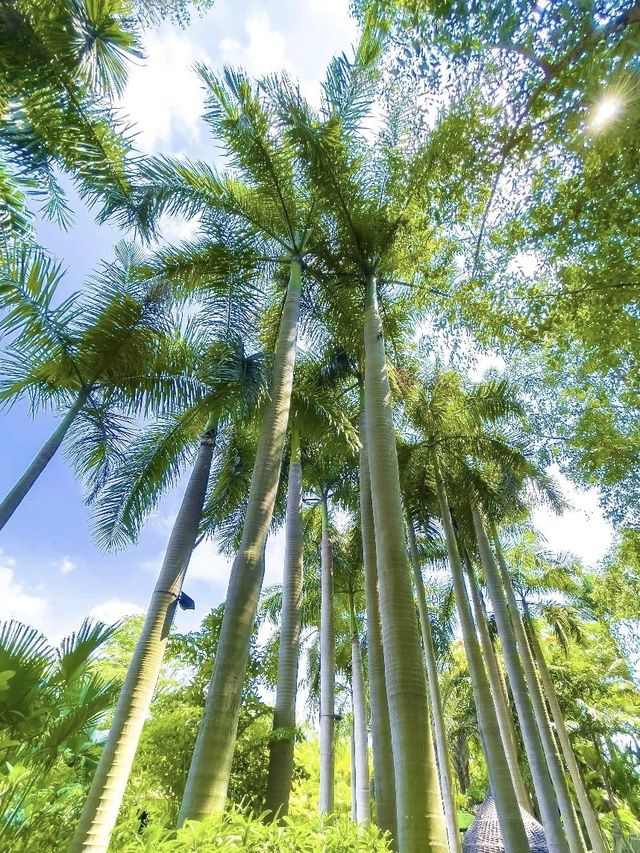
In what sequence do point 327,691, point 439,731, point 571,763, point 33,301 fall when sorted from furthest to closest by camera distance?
point 571,763 < point 327,691 < point 439,731 < point 33,301

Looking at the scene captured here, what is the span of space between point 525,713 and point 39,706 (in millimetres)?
10389

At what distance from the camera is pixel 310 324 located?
10.5 meters

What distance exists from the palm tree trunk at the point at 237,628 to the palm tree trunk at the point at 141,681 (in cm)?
66

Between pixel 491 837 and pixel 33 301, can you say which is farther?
pixel 491 837

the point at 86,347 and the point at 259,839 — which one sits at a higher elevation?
the point at 86,347

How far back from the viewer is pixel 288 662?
8508 mm

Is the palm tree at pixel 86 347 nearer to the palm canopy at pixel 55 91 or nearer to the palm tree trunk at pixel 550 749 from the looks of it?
the palm canopy at pixel 55 91

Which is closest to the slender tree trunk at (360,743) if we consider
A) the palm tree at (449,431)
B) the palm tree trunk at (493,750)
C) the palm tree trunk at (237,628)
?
the palm tree trunk at (493,750)

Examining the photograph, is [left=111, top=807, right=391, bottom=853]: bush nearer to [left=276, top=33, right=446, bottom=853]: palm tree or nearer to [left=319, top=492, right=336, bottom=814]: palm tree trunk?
[left=276, top=33, right=446, bottom=853]: palm tree

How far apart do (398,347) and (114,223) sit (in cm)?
580

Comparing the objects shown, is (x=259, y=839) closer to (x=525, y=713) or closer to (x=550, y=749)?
(x=525, y=713)

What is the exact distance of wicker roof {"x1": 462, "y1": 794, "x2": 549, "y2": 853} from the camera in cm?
1122

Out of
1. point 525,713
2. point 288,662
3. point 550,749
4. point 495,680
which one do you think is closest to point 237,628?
point 288,662

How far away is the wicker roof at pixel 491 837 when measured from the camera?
11.2m
